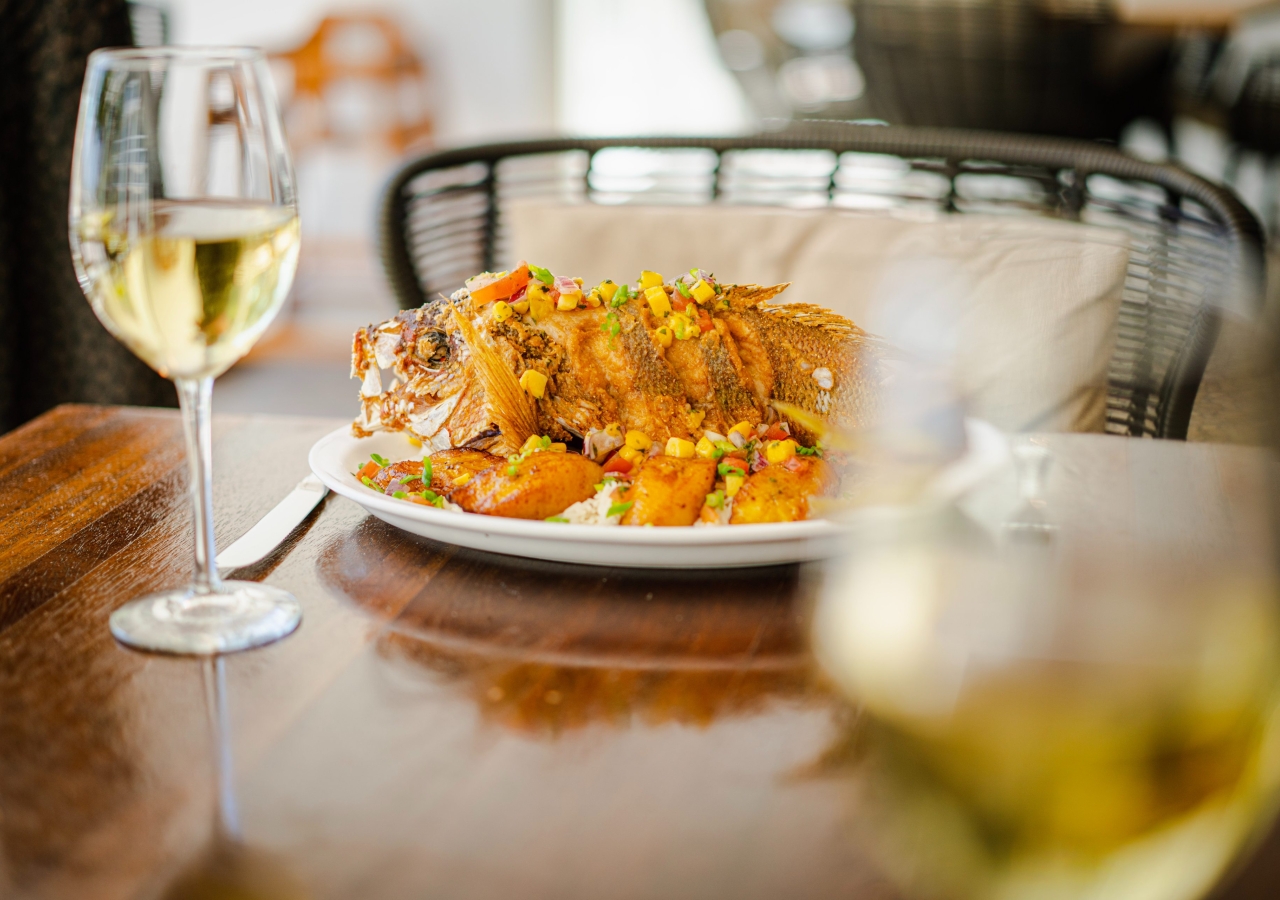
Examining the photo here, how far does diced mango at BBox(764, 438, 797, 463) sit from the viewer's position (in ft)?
2.81

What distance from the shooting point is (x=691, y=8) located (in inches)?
221

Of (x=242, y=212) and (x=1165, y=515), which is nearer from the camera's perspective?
(x=1165, y=515)

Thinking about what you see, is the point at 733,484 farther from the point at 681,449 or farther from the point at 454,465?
the point at 454,465

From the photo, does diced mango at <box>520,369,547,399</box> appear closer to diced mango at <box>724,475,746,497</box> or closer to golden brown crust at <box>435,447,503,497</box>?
golden brown crust at <box>435,447,503,497</box>

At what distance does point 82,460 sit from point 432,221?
3.86 feet

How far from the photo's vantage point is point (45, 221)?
2.31 m

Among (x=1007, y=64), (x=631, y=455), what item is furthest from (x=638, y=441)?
(x=1007, y=64)

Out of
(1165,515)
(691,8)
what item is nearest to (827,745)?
(1165,515)

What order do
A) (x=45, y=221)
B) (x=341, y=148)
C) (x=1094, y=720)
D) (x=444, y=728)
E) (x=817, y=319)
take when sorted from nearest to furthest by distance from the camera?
(x=1094, y=720)
(x=444, y=728)
(x=817, y=319)
(x=45, y=221)
(x=341, y=148)

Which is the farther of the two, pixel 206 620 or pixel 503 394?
pixel 503 394

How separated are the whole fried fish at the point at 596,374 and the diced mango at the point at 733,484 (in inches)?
5.6

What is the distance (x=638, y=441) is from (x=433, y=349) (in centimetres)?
20

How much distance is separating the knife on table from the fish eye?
14 cm

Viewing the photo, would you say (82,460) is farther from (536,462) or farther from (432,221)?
(432,221)
